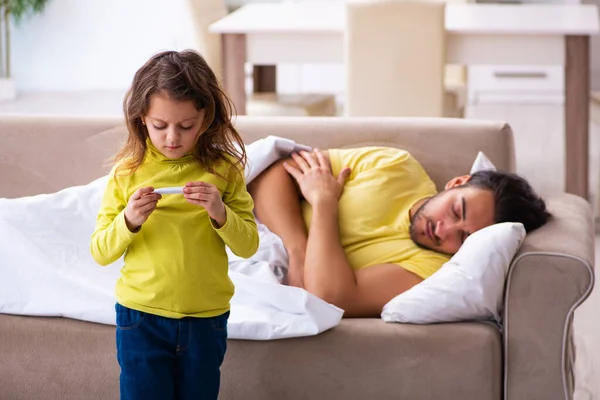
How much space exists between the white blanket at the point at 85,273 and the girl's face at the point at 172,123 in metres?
0.47

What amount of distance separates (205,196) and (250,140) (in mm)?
978

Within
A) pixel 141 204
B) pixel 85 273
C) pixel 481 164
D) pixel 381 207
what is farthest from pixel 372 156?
pixel 141 204

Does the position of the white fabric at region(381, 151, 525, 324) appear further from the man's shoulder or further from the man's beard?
the man's shoulder

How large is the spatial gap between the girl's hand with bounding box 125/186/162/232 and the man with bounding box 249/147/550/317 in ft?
2.06

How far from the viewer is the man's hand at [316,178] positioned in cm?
217

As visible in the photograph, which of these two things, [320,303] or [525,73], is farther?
[525,73]

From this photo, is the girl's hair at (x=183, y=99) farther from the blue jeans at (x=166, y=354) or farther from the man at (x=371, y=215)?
the man at (x=371, y=215)

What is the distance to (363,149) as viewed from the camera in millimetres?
2326

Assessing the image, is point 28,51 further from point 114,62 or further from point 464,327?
point 464,327

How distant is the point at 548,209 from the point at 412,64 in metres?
1.45

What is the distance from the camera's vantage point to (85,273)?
6.75 feet

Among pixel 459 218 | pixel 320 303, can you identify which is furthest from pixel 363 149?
pixel 320 303

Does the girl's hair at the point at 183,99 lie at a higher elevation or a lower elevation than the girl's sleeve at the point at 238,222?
higher

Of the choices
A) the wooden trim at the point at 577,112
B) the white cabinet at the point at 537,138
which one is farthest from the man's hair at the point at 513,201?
the white cabinet at the point at 537,138
